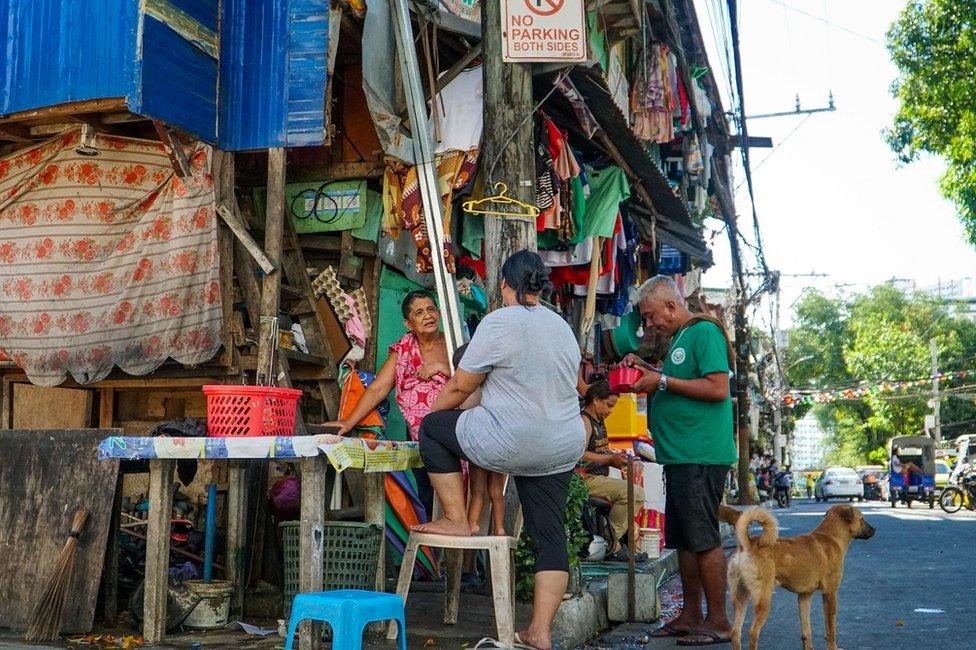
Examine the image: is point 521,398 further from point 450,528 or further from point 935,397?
point 935,397

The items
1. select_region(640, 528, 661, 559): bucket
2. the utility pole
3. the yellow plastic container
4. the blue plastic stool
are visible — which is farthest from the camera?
the utility pole

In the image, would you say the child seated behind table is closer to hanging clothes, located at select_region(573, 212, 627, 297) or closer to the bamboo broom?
the bamboo broom

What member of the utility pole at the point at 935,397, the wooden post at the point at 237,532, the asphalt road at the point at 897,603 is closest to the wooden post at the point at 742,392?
the asphalt road at the point at 897,603

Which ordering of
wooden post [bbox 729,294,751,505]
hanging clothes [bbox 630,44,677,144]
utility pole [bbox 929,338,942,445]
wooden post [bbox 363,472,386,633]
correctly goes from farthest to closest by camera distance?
utility pole [bbox 929,338,942,445] → wooden post [bbox 729,294,751,505] → hanging clothes [bbox 630,44,677,144] → wooden post [bbox 363,472,386,633]

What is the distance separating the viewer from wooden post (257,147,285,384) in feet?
18.8

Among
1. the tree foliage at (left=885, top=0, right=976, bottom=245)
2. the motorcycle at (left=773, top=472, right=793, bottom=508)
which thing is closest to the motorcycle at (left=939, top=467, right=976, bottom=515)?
the tree foliage at (left=885, top=0, right=976, bottom=245)

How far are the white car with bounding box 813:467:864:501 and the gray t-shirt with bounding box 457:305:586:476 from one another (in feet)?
141

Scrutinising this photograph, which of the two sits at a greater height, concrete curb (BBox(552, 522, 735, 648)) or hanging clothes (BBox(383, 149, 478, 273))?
hanging clothes (BBox(383, 149, 478, 273))

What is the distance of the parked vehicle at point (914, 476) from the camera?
3138 centimetres

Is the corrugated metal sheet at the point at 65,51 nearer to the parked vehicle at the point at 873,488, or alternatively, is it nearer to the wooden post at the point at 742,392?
the wooden post at the point at 742,392

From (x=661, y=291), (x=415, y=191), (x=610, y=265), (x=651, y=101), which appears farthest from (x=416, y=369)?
(x=651, y=101)

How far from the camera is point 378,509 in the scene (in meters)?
5.24

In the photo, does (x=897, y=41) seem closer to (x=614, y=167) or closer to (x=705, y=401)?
(x=614, y=167)

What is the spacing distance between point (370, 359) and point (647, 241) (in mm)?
5550
